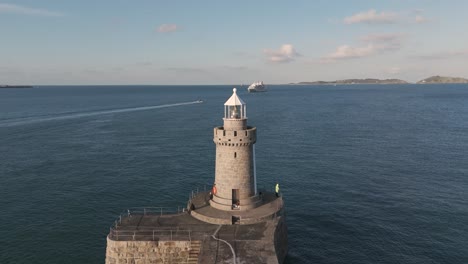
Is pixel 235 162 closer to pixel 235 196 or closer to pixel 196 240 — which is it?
pixel 235 196

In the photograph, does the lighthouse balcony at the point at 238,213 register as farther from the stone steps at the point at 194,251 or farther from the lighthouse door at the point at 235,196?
the stone steps at the point at 194,251

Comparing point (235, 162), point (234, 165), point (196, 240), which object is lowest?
point (196, 240)

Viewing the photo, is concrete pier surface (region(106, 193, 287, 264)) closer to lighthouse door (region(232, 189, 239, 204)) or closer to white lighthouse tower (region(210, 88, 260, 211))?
lighthouse door (region(232, 189, 239, 204))

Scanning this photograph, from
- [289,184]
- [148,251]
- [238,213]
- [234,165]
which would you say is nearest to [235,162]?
[234,165]

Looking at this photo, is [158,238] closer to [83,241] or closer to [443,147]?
[83,241]

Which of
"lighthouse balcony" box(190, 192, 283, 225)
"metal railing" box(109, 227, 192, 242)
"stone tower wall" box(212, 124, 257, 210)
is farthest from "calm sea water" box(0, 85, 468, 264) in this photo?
"stone tower wall" box(212, 124, 257, 210)

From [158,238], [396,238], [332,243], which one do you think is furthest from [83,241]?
[396,238]
